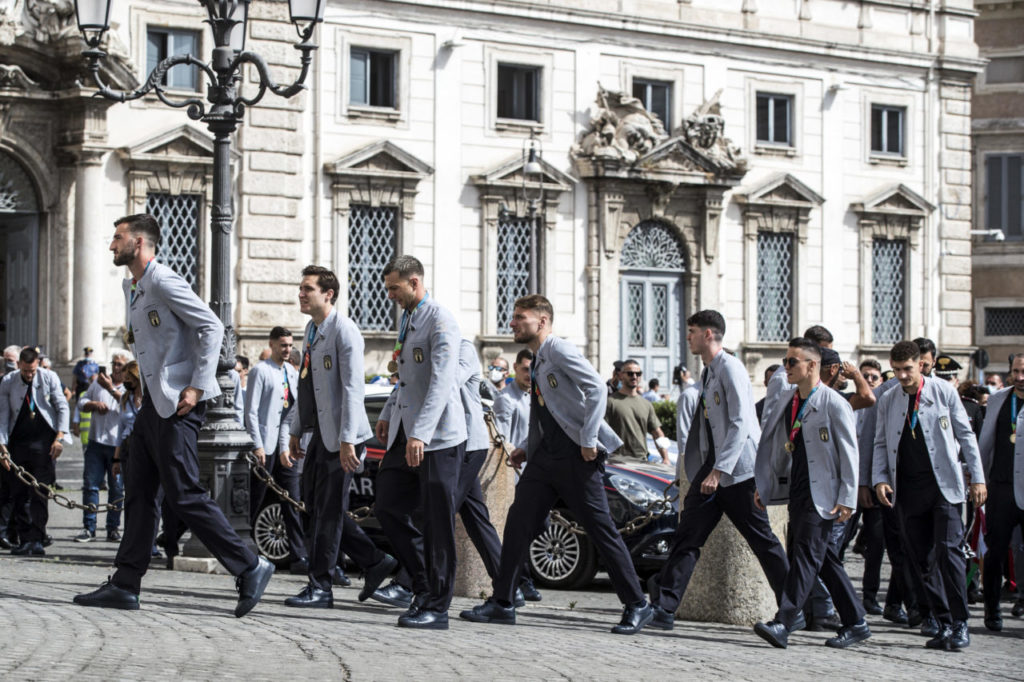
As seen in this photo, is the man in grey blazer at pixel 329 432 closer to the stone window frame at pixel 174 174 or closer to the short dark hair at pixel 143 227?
the short dark hair at pixel 143 227

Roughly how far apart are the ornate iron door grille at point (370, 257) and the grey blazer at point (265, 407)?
15.4 m

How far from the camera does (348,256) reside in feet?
99.2

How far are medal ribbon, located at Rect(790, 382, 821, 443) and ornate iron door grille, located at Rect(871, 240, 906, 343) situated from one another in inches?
986

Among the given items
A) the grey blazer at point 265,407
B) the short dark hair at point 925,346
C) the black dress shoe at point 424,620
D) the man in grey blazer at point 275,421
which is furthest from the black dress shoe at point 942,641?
the grey blazer at point 265,407

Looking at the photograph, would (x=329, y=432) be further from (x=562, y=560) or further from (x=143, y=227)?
(x=562, y=560)

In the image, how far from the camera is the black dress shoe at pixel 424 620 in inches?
395

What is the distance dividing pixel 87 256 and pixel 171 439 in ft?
60.0

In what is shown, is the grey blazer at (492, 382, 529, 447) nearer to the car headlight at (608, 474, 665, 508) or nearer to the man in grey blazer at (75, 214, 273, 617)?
the car headlight at (608, 474, 665, 508)

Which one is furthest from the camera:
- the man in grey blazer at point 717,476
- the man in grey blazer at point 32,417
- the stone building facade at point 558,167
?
the stone building facade at point 558,167

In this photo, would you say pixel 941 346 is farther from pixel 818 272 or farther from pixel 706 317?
pixel 706 317

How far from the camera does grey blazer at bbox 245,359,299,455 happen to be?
48.1 feet

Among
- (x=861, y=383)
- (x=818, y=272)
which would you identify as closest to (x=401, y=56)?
(x=818, y=272)

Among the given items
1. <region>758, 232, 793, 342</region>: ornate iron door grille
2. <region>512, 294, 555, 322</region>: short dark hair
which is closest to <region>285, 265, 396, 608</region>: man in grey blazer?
<region>512, 294, 555, 322</region>: short dark hair

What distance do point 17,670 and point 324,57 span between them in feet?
75.4
